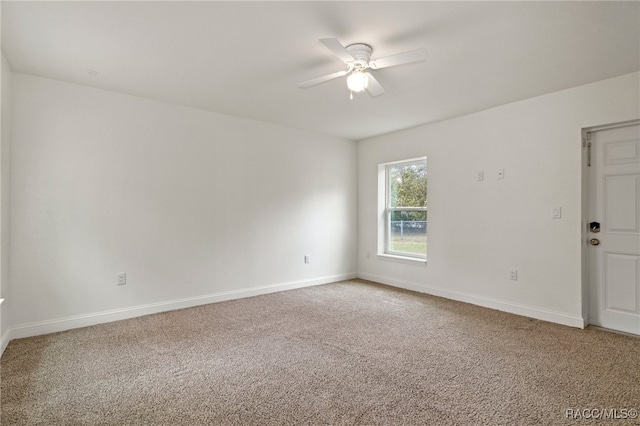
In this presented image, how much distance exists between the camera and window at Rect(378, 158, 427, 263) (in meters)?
4.85

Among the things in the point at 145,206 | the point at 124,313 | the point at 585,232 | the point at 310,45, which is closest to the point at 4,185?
the point at 145,206

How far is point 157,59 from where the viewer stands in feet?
8.83

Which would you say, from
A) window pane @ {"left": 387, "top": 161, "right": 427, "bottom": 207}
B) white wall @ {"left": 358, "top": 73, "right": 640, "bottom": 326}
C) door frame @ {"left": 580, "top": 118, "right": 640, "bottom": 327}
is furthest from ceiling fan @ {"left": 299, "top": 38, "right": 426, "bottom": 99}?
window pane @ {"left": 387, "top": 161, "right": 427, "bottom": 207}

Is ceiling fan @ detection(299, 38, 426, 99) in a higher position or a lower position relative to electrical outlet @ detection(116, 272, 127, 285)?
higher

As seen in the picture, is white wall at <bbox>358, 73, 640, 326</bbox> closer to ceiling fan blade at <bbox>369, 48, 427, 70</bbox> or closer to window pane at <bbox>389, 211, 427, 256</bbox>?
window pane at <bbox>389, 211, 427, 256</bbox>

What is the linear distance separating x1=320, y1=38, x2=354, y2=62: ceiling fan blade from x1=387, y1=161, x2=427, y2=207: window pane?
2.90 metres

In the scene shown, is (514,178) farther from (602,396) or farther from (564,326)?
(602,396)

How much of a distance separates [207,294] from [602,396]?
373 centimetres

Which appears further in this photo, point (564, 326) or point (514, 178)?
point (514, 178)

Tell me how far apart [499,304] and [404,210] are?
1.86 m

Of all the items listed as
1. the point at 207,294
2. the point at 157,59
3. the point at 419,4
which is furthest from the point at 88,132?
the point at 419,4

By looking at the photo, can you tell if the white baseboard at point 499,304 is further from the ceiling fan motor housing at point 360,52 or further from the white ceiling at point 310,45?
the ceiling fan motor housing at point 360,52

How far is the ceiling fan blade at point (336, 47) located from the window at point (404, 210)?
9.21 feet

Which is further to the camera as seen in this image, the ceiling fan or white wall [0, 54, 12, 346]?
white wall [0, 54, 12, 346]
